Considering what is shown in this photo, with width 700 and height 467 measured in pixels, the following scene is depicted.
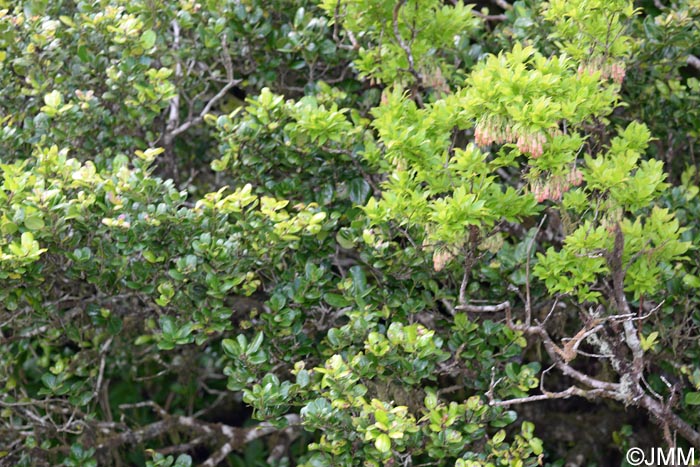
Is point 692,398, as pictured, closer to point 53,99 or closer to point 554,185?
point 554,185

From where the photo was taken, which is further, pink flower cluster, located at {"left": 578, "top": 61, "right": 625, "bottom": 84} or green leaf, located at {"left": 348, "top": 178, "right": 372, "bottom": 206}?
green leaf, located at {"left": 348, "top": 178, "right": 372, "bottom": 206}

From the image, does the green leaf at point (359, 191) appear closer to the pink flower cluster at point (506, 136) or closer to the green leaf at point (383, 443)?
the pink flower cluster at point (506, 136)

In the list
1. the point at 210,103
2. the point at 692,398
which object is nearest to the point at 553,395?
the point at 692,398

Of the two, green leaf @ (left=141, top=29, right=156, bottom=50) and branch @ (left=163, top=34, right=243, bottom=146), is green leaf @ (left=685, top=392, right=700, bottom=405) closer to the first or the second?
branch @ (left=163, top=34, right=243, bottom=146)

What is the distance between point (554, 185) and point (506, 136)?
236 millimetres

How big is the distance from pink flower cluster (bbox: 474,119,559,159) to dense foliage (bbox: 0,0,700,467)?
0.03ft

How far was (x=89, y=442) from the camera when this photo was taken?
435cm

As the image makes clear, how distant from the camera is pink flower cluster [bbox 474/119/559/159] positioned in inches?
113

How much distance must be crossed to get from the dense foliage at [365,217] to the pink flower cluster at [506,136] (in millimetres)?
10

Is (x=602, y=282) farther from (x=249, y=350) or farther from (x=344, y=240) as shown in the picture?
(x=249, y=350)

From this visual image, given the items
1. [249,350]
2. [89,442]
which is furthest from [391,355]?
[89,442]

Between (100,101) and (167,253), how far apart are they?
1015mm

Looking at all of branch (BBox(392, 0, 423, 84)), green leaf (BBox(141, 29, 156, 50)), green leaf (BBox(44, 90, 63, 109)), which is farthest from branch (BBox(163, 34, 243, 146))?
branch (BBox(392, 0, 423, 84))

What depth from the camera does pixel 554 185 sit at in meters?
3.02
